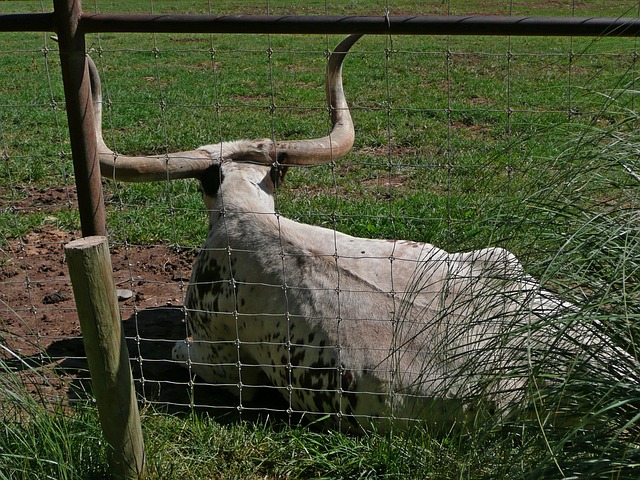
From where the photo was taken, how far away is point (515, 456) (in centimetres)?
237

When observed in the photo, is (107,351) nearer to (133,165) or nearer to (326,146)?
(133,165)

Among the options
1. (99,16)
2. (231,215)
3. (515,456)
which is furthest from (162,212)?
(515,456)

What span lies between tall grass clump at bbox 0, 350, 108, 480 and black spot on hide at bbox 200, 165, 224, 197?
188 centimetres

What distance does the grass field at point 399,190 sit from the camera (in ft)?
7.78

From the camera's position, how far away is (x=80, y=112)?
3.68m

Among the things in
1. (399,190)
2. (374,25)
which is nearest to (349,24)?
(374,25)

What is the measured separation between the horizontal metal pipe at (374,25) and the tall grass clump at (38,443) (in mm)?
1490

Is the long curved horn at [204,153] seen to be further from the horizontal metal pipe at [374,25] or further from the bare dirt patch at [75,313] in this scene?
the horizontal metal pipe at [374,25]

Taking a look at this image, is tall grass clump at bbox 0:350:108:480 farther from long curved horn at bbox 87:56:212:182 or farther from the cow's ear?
the cow's ear

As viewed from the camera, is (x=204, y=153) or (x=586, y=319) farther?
(x=204, y=153)

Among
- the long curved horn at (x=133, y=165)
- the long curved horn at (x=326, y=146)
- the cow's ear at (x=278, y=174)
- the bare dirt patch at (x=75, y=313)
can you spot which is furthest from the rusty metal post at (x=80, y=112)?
the cow's ear at (x=278, y=174)

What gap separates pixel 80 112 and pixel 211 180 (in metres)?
1.51

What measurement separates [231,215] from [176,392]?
1.04 meters

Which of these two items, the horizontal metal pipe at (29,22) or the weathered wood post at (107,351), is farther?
the horizontal metal pipe at (29,22)
